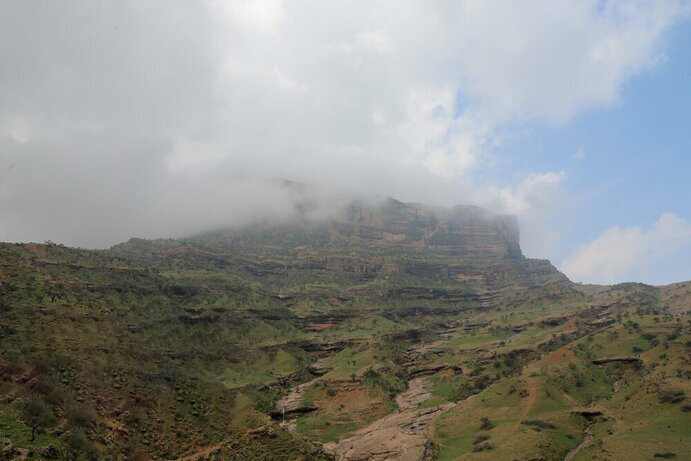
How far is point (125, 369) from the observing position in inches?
2318

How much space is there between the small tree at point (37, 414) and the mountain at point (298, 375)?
13cm

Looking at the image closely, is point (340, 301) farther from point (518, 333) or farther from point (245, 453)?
point (245, 453)

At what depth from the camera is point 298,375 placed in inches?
4299

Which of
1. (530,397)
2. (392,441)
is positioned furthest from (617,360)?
(392,441)

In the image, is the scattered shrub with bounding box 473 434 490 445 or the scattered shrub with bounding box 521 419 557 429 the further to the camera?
the scattered shrub with bounding box 521 419 557 429

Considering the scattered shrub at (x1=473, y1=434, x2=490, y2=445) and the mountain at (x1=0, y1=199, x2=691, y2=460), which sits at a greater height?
the mountain at (x1=0, y1=199, x2=691, y2=460)

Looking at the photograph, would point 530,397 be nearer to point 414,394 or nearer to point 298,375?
point 414,394

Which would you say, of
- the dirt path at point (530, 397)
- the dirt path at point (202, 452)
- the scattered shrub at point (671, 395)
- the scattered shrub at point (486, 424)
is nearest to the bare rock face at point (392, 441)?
the scattered shrub at point (486, 424)

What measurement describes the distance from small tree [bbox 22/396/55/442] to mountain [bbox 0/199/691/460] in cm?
13

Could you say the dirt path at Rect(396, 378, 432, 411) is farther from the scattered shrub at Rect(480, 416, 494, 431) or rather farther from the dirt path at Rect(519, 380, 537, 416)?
the dirt path at Rect(519, 380, 537, 416)

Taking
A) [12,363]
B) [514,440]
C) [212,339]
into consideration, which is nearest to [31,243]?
[212,339]

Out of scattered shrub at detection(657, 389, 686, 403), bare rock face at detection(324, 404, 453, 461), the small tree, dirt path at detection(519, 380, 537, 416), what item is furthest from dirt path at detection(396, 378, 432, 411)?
the small tree

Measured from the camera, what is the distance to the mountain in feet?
162

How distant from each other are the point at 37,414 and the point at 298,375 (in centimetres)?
7396
